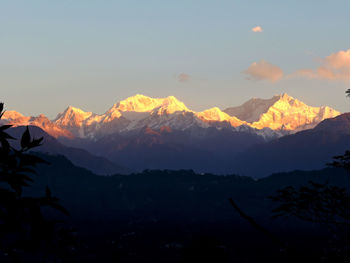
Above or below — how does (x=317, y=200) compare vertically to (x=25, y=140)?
below

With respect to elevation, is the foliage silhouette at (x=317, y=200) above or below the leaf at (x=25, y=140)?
below

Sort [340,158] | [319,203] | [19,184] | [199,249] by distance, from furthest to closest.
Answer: [340,158], [319,203], [19,184], [199,249]

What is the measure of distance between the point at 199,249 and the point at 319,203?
23467 mm

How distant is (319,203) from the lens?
103ft

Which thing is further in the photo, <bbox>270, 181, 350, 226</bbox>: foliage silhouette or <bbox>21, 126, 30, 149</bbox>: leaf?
<bbox>270, 181, 350, 226</bbox>: foliage silhouette

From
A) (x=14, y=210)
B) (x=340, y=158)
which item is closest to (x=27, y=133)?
(x=14, y=210)

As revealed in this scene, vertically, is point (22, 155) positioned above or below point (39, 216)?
above

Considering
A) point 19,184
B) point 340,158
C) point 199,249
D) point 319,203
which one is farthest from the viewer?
point 340,158

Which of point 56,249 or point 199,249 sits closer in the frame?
point 199,249

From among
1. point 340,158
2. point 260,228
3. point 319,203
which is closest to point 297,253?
point 260,228

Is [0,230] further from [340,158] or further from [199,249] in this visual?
[340,158]

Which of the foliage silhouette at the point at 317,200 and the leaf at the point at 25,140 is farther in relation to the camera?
the foliage silhouette at the point at 317,200

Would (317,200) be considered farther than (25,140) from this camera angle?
Yes

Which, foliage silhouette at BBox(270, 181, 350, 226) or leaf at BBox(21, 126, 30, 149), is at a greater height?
leaf at BBox(21, 126, 30, 149)
